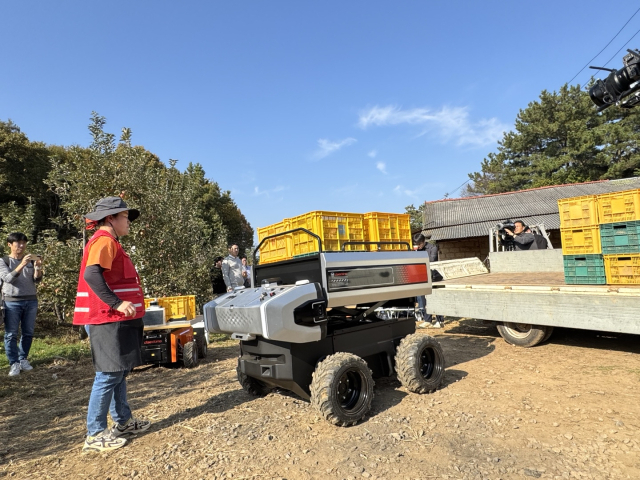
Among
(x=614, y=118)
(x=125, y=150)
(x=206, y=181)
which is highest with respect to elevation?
(x=614, y=118)

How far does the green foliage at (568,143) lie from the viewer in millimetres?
28281

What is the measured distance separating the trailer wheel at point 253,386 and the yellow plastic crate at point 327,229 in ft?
4.64

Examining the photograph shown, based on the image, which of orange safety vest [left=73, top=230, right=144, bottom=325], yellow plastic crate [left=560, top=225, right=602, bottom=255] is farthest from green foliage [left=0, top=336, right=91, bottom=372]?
yellow plastic crate [left=560, top=225, right=602, bottom=255]

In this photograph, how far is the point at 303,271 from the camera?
357 centimetres

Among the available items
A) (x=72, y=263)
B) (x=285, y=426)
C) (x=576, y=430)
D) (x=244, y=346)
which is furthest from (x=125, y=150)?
(x=576, y=430)

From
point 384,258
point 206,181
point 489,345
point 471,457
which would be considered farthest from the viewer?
point 206,181

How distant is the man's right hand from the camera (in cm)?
290

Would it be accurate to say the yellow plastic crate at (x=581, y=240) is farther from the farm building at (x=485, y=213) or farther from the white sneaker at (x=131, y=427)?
the farm building at (x=485, y=213)

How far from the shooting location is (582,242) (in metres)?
5.37

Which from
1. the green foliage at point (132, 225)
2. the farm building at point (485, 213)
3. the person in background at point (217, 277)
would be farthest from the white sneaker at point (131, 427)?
the farm building at point (485, 213)

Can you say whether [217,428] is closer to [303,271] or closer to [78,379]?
[303,271]

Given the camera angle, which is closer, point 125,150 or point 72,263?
point 72,263

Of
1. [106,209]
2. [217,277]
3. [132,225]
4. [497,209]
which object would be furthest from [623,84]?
[497,209]

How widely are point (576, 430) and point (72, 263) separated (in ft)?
28.1
